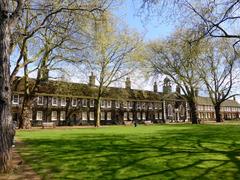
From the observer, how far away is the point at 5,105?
32.8 ft

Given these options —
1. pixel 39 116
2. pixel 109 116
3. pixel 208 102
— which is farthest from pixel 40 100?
pixel 208 102

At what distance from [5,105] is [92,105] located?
52.7 m

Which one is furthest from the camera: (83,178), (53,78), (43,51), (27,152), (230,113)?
(230,113)

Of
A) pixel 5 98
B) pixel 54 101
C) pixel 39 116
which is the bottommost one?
pixel 5 98

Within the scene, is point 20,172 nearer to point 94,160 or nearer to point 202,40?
point 94,160

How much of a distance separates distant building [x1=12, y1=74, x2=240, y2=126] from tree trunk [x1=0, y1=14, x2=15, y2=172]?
1051 inches

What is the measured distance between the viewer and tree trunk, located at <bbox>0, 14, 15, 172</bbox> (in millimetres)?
9797

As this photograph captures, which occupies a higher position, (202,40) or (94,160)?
(202,40)

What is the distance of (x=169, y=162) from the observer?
35.8ft

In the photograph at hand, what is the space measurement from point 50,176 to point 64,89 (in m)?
29.9

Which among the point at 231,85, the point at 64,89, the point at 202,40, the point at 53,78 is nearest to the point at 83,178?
the point at 202,40

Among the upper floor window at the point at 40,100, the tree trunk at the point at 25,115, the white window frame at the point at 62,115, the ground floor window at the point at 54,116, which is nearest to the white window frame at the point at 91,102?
the white window frame at the point at 62,115

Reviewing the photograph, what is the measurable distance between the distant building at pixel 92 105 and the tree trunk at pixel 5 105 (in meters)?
26.7

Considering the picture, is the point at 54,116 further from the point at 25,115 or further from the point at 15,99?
the point at 25,115
